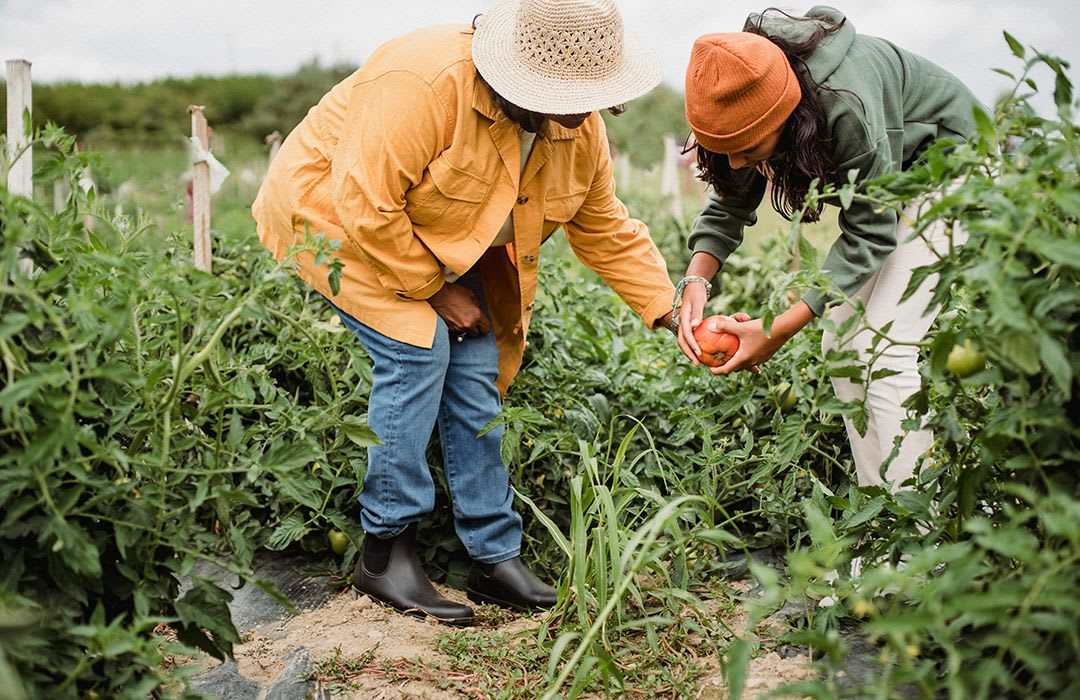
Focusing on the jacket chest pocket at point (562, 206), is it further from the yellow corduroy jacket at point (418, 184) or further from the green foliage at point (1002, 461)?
the green foliage at point (1002, 461)

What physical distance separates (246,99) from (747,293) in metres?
16.0

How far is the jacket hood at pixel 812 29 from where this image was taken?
7.25 feet

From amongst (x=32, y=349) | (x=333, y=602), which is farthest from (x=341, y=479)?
(x=32, y=349)

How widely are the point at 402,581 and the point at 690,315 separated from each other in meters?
1.05

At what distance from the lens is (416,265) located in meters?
2.40

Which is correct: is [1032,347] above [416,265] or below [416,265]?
above

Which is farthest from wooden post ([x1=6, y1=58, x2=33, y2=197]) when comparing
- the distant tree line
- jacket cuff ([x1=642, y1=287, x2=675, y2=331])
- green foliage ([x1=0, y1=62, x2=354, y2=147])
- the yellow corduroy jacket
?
green foliage ([x1=0, y1=62, x2=354, y2=147])

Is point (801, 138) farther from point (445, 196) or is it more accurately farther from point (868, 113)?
point (445, 196)

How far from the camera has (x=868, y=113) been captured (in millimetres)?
2164

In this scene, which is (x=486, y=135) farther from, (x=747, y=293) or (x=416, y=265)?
(x=747, y=293)

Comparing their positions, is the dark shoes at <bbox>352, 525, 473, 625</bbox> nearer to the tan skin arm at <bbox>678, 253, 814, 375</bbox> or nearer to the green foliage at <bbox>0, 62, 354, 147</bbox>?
the tan skin arm at <bbox>678, 253, 814, 375</bbox>

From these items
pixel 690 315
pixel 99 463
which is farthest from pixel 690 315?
pixel 99 463

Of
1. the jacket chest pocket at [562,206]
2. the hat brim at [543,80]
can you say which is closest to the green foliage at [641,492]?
the jacket chest pocket at [562,206]

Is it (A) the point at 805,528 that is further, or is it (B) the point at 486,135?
(A) the point at 805,528
